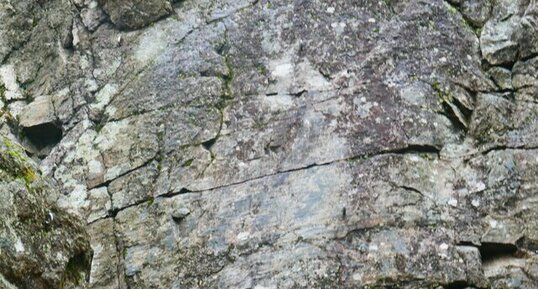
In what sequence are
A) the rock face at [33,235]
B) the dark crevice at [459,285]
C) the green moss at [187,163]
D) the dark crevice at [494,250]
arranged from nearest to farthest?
the rock face at [33,235], the dark crevice at [459,285], the dark crevice at [494,250], the green moss at [187,163]

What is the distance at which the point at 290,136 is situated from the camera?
10930mm

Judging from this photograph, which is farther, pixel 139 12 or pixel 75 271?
pixel 139 12

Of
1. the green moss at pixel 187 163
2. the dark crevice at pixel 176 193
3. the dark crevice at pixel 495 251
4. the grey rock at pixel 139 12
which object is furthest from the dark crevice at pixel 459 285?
the grey rock at pixel 139 12

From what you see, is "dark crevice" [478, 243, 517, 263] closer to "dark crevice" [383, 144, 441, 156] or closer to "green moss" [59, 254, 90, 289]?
"dark crevice" [383, 144, 441, 156]

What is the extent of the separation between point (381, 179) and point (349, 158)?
52cm

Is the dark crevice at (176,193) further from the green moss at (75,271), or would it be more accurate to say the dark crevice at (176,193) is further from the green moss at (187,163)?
the green moss at (75,271)

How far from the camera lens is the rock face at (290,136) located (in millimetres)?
9922

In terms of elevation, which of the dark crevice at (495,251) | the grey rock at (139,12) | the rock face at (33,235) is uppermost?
the rock face at (33,235)

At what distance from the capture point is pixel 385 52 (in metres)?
11.5

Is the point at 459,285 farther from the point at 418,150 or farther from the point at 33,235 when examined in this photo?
the point at 33,235

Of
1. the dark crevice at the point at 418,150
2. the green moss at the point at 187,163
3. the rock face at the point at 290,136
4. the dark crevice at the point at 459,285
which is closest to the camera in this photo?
the dark crevice at the point at 459,285

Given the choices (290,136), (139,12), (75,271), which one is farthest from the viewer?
(139,12)

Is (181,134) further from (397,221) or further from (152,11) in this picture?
(397,221)

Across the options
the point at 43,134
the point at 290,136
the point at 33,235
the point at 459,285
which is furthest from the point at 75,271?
the point at 43,134
